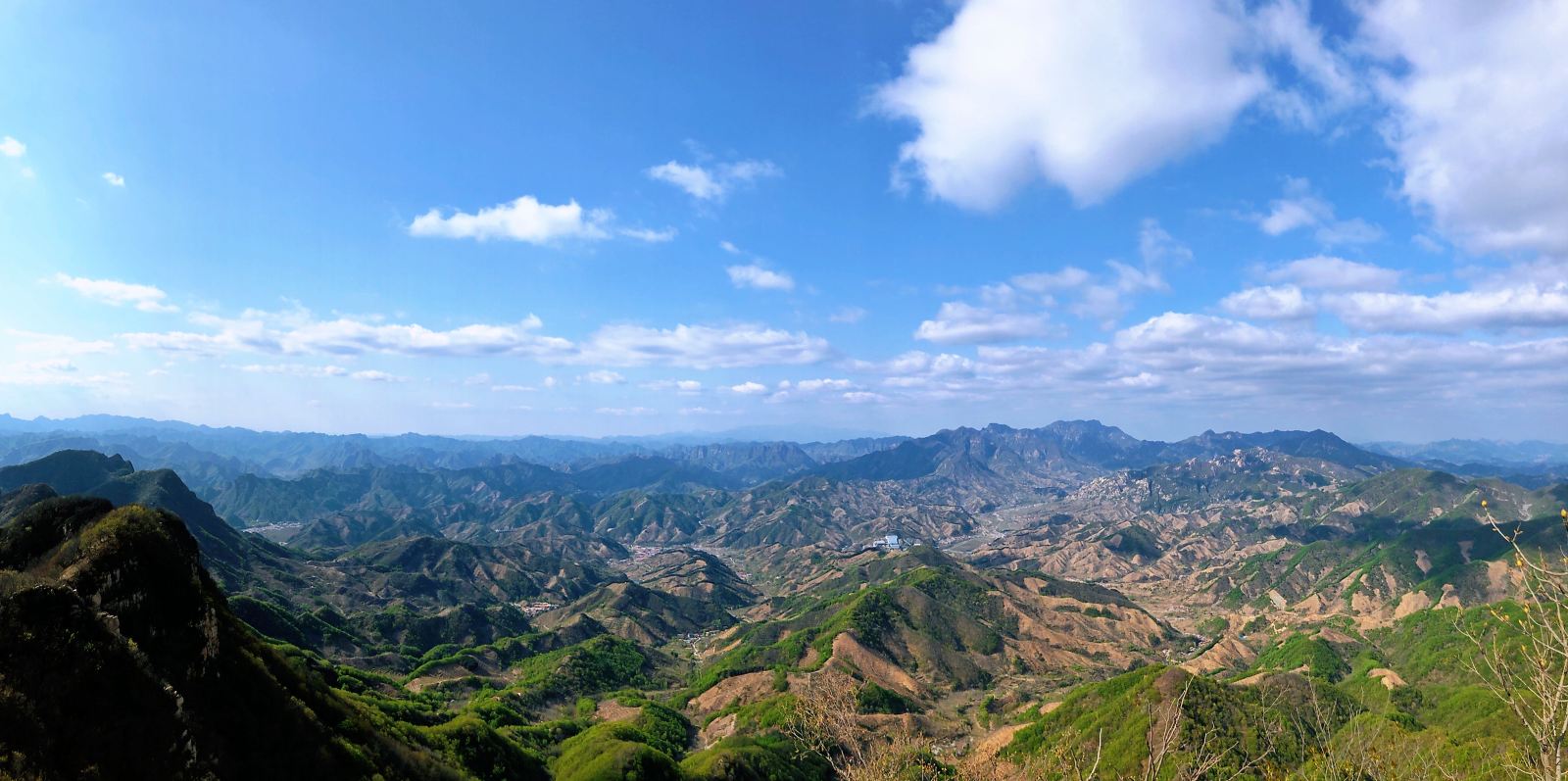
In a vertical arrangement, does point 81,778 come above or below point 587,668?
above

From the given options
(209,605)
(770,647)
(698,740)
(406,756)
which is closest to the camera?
(209,605)

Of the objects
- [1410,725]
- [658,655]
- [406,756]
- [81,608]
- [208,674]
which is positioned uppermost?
[81,608]

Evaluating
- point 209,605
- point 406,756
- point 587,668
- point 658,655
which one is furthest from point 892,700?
point 209,605

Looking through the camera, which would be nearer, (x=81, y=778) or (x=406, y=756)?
(x=81, y=778)

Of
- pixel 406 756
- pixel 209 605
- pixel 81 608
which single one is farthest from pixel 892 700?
pixel 81 608

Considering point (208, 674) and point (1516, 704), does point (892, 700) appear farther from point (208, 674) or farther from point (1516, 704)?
point (1516, 704)

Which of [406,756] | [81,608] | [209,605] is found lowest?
[406,756]

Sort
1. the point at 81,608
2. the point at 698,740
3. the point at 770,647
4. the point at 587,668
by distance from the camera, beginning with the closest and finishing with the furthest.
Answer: the point at 81,608 < the point at 698,740 < the point at 587,668 < the point at 770,647

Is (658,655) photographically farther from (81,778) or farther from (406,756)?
(81,778)

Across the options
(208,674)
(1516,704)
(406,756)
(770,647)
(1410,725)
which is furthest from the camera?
(770,647)
